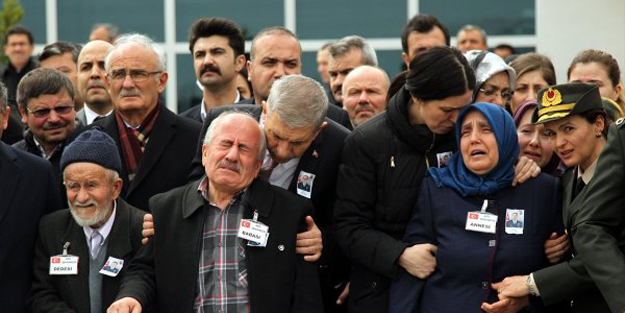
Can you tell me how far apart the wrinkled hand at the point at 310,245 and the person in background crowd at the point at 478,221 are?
0.49 metres

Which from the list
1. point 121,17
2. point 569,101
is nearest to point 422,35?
point 569,101

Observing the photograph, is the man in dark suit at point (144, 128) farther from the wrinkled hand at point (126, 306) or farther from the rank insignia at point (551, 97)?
the rank insignia at point (551, 97)

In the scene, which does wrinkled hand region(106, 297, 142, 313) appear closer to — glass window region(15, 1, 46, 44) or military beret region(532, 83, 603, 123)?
military beret region(532, 83, 603, 123)

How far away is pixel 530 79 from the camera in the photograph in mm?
6637

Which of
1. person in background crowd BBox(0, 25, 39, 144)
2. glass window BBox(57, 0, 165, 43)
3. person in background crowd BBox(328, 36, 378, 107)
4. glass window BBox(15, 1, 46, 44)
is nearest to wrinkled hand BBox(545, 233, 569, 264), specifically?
person in background crowd BBox(328, 36, 378, 107)

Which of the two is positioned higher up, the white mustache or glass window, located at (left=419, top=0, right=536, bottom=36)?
glass window, located at (left=419, top=0, right=536, bottom=36)

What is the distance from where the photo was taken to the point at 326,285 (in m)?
5.50

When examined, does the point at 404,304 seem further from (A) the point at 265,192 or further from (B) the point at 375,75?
(B) the point at 375,75

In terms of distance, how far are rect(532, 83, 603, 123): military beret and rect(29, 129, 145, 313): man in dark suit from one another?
2.37 metres

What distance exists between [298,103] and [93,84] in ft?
8.83

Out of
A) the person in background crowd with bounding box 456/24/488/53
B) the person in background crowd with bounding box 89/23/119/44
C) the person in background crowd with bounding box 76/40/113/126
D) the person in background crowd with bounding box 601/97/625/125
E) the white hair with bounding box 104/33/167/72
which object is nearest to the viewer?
the person in background crowd with bounding box 601/97/625/125

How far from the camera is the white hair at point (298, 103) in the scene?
495cm

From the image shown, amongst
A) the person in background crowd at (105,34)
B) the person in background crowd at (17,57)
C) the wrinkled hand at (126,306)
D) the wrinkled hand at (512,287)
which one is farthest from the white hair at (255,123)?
the person in background crowd at (105,34)

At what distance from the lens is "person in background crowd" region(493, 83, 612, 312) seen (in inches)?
186
